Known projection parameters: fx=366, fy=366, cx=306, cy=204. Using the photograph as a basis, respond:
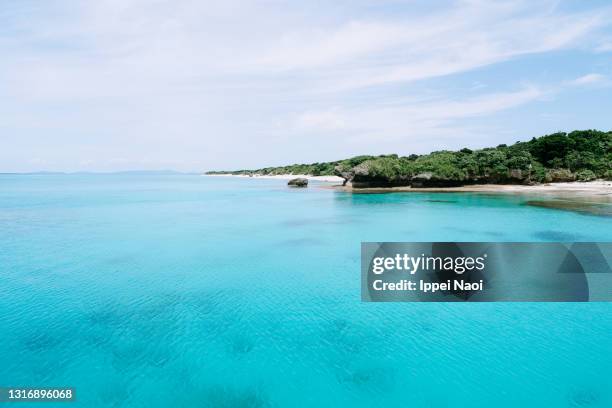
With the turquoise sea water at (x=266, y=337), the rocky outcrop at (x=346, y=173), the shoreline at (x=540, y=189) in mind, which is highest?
the rocky outcrop at (x=346, y=173)

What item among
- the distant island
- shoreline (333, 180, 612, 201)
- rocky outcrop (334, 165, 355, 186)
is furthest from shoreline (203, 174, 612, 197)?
rocky outcrop (334, 165, 355, 186)

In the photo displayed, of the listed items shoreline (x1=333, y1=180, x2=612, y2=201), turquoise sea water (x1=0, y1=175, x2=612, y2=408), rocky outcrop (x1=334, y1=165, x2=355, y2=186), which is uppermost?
rocky outcrop (x1=334, y1=165, x2=355, y2=186)

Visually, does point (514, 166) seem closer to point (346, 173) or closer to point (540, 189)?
point (540, 189)

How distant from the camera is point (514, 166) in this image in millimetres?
73000

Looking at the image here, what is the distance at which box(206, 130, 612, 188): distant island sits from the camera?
2857 inches

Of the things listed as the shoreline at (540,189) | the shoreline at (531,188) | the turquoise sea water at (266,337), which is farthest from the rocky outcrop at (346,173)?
the turquoise sea water at (266,337)

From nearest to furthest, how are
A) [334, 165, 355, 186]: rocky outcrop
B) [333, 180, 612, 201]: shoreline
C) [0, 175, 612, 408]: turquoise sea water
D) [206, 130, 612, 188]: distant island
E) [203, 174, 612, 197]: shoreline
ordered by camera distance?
[0, 175, 612, 408]: turquoise sea water
[333, 180, 612, 201]: shoreline
[203, 174, 612, 197]: shoreline
[206, 130, 612, 188]: distant island
[334, 165, 355, 186]: rocky outcrop

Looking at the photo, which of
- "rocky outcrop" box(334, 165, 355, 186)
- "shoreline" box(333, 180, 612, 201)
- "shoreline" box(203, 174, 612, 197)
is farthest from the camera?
"rocky outcrop" box(334, 165, 355, 186)

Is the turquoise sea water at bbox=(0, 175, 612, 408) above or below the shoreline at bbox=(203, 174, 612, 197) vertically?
below

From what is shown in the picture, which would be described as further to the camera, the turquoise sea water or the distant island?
the distant island

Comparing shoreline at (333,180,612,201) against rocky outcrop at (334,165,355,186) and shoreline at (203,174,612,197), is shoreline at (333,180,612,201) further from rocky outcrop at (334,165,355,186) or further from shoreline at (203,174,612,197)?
rocky outcrop at (334,165,355,186)

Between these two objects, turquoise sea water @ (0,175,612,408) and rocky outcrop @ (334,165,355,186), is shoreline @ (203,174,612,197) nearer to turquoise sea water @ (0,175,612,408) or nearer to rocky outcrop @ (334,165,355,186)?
rocky outcrop @ (334,165,355,186)

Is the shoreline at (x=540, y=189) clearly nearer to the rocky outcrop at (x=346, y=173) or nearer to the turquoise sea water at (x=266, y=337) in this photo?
the rocky outcrop at (x=346, y=173)

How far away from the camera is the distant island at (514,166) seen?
238ft
